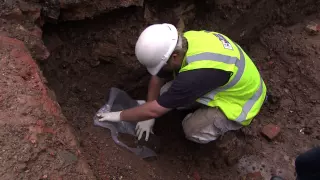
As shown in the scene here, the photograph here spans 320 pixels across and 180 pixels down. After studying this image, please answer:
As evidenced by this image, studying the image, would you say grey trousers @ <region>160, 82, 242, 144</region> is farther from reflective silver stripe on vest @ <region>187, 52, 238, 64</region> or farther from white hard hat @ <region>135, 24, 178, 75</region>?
white hard hat @ <region>135, 24, 178, 75</region>

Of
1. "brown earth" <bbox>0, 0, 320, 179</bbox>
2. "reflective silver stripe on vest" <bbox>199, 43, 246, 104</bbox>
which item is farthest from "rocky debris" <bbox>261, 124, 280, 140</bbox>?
"reflective silver stripe on vest" <bbox>199, 43, 246, 104</bbox>

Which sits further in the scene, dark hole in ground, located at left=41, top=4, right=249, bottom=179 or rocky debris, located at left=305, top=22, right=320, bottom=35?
rocky debris, located at left=305, top=22, right=320, bottom=35

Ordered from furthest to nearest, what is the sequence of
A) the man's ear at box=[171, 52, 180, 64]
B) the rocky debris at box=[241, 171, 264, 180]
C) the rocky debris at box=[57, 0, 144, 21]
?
the rocky debris at box=[241, 171, 264, 180] → the rocky debris at box=[57, 0, 144, 21] → the man's ear at box=[171, 52, 180, 64]

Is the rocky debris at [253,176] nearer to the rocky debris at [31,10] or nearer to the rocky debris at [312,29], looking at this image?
the rocky debris at [312,29]

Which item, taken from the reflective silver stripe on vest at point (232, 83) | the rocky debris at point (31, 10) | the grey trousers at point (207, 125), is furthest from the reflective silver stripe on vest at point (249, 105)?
the rocky debris at point (31, 10)

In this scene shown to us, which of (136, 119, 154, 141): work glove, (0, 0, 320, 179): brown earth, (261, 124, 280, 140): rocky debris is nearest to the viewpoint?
(0, 0, 320, 179): brown earth

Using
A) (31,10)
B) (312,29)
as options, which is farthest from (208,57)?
(312,29)

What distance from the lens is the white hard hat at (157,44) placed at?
2.40 metres

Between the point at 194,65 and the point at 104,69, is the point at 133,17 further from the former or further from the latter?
the point at 194,65

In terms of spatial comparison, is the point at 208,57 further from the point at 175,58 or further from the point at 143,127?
the point at 143,127

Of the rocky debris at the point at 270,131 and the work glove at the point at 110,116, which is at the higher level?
the work glove at the point at 110,116

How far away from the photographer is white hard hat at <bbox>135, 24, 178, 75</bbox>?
7.88 ft

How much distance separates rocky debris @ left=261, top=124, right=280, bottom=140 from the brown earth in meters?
0.07

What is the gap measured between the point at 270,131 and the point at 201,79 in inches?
56.8
